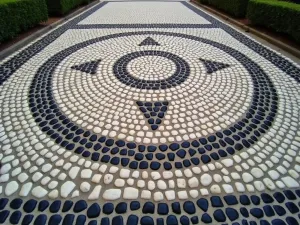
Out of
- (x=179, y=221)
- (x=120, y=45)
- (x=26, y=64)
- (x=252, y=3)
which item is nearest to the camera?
(x=179, y=221)

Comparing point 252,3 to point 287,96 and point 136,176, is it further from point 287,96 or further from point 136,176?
point 136,176

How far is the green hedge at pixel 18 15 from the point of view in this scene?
16.9 ft

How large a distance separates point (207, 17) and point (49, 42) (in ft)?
22.1

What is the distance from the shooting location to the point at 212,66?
4488mm

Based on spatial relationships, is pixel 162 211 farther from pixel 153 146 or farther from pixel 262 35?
pixel 262 35

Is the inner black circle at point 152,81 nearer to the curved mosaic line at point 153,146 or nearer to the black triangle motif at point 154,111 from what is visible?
the black triangle motif at point 154,111

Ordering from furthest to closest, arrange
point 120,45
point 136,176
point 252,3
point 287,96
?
1. point 252,3
2. point 120,45
3. point 287,96
4. point 136,176

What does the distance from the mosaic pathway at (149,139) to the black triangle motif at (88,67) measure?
0.02 meters

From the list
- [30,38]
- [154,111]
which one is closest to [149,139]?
[154,111]

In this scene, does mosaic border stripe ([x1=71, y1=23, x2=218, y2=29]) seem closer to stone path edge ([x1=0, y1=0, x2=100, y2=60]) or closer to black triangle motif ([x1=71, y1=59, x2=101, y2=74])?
stone path edge ([x1=0, y1=0, x2=100, y2=60])

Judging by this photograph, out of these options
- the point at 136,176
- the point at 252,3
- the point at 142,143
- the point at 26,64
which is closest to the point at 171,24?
the point at 252,3

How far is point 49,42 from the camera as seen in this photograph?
5945mm

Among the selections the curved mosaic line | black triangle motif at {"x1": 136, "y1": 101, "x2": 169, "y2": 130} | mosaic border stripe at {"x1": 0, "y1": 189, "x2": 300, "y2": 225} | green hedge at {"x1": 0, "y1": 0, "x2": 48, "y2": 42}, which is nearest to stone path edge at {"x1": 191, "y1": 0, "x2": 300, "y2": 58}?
the curved mosaic line

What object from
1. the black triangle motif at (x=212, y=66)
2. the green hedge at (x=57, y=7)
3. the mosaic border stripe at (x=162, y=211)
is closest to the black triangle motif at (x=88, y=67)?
the black triangle motif at (x=212, y=66)
